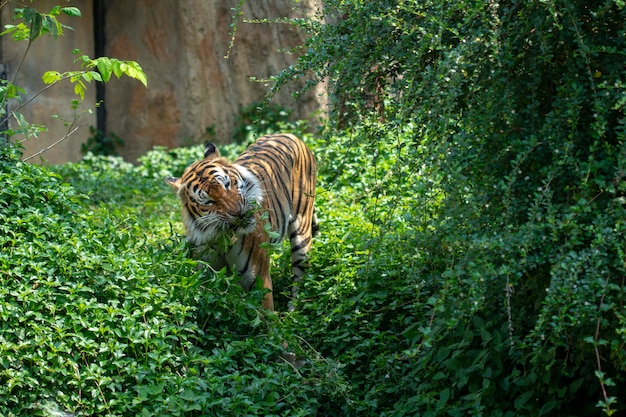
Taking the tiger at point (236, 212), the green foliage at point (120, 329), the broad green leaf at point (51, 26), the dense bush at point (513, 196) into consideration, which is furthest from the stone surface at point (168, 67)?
the dense bush at point (513, 196)

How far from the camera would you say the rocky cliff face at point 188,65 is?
10.9m

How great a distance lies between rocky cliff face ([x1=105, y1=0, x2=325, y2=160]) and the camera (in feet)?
35.8

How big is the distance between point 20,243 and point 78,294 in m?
0.48

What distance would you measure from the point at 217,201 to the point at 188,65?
665cm

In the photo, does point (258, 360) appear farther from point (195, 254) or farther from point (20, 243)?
point (20, 243)

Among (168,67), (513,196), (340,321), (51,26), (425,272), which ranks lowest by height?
(340,321)

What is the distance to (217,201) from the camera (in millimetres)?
5047

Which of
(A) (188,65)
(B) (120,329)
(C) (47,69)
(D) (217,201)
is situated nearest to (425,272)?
(D) (217,201)

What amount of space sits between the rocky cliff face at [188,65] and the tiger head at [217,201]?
5384 millimetres

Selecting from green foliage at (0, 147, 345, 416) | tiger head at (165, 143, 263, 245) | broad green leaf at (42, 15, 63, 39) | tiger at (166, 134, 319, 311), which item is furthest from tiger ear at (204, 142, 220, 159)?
broad green leaf at (42, 15, 63, 39)

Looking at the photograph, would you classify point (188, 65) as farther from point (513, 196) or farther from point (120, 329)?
point (513, 196)

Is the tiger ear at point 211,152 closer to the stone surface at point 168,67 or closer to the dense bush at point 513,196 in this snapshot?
the dense bush at point 513,196

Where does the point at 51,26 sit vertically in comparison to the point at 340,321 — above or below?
above

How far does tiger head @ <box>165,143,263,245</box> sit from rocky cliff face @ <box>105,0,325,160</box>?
5384mm
